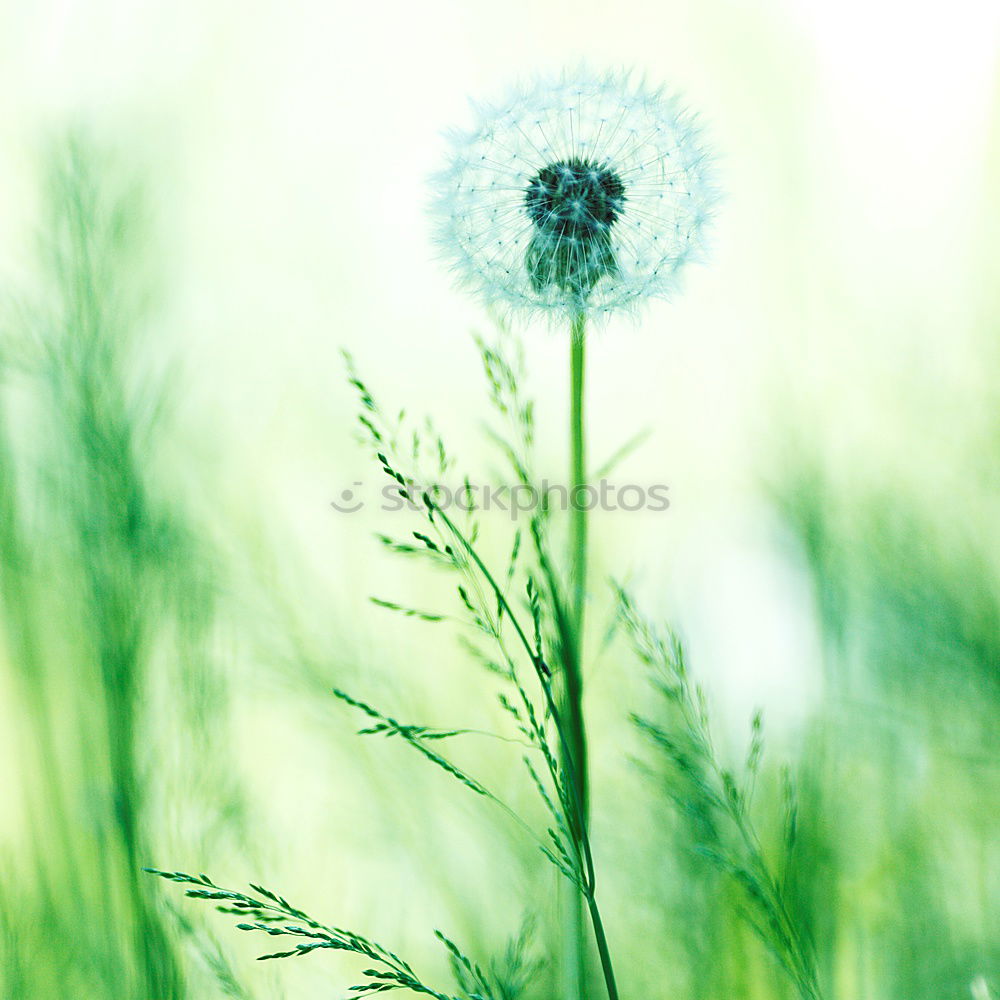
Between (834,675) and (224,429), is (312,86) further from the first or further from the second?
(834,675)

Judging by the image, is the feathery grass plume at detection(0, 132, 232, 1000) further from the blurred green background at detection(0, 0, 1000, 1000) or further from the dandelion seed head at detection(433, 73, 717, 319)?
the dandelion seed head at detection(433, 73, 717, 319)

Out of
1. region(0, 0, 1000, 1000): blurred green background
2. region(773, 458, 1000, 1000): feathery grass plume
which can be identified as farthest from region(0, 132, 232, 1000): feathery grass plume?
region(773, 458, 1000, 1000): feathery grass plume

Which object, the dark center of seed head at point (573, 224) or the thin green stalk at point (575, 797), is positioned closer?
the thin green stalk at point (575, 797)

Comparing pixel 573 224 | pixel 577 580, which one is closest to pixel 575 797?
pixel 577 580

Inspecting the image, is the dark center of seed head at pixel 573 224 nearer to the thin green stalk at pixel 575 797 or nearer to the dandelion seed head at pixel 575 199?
the dandelion seed head at pixel 575 199

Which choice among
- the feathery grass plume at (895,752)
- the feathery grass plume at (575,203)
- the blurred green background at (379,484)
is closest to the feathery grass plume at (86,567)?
the blurred green background at (379,484)

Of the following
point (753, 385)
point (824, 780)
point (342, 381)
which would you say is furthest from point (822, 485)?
point (342, 381)

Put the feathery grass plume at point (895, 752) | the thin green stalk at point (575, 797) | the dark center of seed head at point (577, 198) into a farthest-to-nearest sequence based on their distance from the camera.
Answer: the feathery grass plume at point (895, 752) → the dark center of seed head at point (577, 198) → the thin green stalk at point (575, 797)
